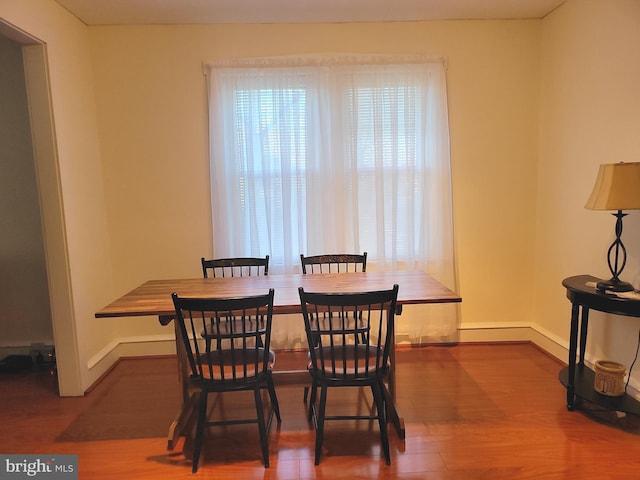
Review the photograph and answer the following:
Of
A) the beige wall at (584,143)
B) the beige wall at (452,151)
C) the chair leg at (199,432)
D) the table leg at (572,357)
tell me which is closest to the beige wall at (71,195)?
the beige wall at (452,151)

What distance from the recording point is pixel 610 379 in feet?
7.33

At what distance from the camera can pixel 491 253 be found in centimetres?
333

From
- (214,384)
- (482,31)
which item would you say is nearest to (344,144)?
(482,31)

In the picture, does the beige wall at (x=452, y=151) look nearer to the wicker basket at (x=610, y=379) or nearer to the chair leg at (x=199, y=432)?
the wicker basket at (x=610, y=379)

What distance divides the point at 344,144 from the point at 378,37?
886mm

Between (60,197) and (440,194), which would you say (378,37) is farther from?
(60,197)

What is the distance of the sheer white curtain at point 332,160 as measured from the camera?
3.07 metres

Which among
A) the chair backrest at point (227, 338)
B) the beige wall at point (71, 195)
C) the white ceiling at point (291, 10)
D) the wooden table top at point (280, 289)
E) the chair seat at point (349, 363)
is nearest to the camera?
the chair backrest at point (227, 338)

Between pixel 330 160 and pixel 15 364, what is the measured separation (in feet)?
9.83

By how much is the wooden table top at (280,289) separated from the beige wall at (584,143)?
123cm

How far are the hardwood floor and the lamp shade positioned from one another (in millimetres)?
1251

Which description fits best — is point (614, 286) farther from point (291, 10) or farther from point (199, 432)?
point (291, 10)

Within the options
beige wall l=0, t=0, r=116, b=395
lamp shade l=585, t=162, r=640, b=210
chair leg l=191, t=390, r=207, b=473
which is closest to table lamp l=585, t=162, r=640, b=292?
lamp shade l=585, t=162, r=640, b=210

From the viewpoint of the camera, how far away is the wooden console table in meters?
2.08
